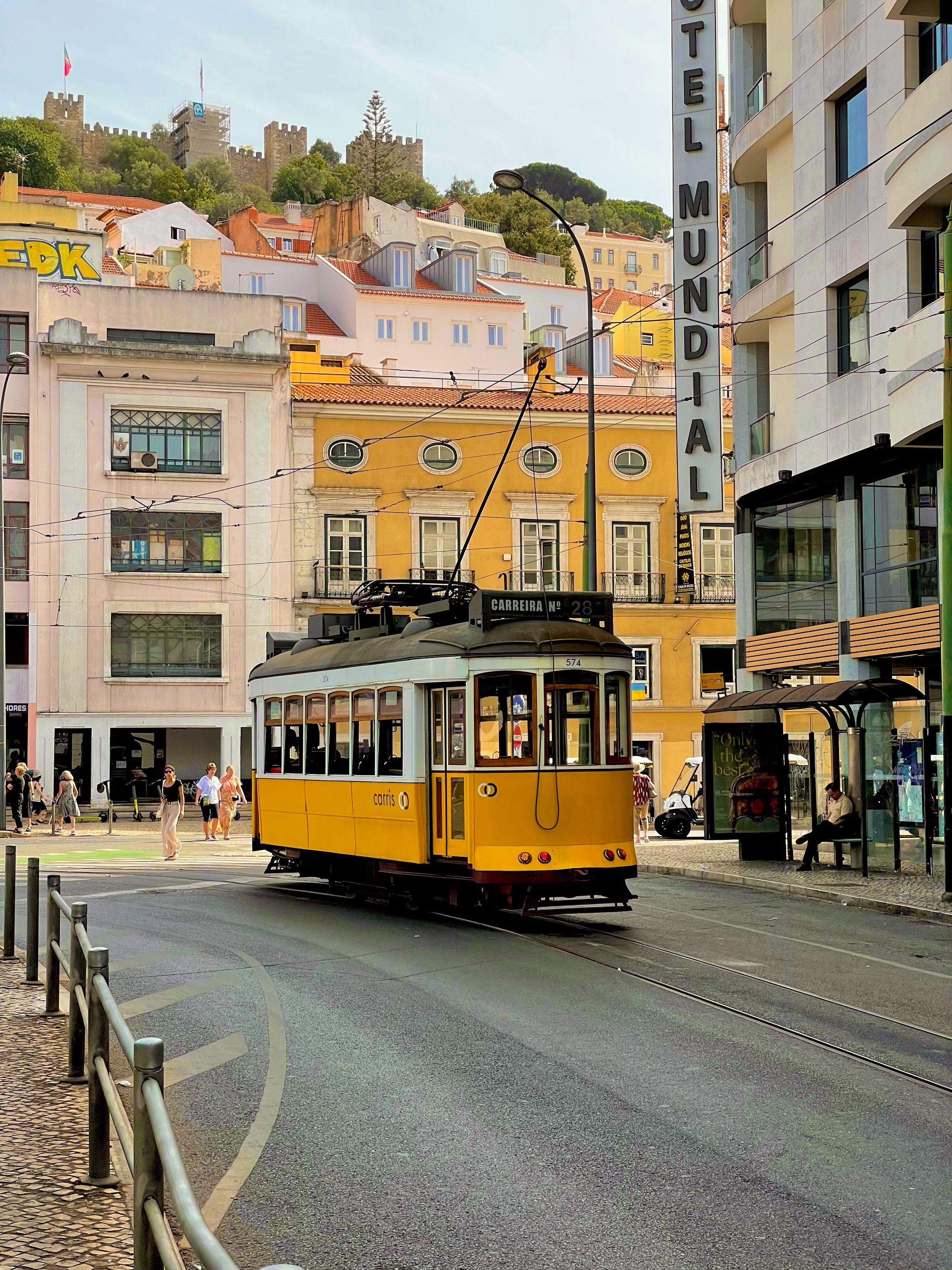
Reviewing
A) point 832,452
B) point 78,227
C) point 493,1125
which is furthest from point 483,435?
point 493,1125

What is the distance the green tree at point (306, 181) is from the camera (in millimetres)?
139125

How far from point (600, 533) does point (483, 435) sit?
195 inches

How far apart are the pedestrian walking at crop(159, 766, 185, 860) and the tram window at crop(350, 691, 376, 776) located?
1100cm

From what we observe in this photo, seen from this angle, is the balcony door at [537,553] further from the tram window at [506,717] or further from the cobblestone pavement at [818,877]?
the tram window at [506,717]

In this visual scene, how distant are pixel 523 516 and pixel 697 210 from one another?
2084 cm

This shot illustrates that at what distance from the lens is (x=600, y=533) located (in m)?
51.2

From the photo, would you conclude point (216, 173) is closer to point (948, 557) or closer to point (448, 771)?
point (948, 557)

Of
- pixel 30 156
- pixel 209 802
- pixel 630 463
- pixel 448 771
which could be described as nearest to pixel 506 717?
pixel 448 771

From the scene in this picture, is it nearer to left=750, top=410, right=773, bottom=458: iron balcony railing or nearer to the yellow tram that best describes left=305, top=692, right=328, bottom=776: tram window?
the yellow tram

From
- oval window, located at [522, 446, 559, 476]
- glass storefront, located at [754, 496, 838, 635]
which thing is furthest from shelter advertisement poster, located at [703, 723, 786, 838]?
oval window, located at [522, 446, 559, 476]

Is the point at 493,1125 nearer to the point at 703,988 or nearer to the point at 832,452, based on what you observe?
the point at 703,988

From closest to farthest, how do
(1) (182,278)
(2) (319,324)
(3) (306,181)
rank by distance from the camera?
(1) (182,278), (2) (319,324), (3) (306,181)

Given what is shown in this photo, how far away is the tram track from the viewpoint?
8.99m

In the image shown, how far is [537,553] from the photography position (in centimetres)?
5038
